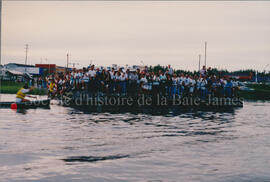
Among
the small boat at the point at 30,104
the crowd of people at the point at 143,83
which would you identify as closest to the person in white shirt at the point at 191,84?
the crowd of people at the point at 143,83

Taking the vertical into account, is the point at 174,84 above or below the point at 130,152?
above

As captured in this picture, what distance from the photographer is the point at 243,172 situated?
9.41 meters

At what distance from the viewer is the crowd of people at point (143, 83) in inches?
1149

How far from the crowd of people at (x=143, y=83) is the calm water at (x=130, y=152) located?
11.3m

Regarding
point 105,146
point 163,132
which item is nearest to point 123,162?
point 105,146

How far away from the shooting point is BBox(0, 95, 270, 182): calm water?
895 cm

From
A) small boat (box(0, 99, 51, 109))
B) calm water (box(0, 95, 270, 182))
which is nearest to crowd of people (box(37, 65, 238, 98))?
small boat (box(0, 99, 51, 109))

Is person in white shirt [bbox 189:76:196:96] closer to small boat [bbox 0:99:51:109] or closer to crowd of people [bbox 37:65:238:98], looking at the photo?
crowd of people [bbox 37:65:238:98]

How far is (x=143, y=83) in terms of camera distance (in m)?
29.3

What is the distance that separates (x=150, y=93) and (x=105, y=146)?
711 inches

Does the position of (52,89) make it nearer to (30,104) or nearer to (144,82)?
(30,104)

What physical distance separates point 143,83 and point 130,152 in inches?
710

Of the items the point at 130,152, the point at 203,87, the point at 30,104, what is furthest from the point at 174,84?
the point at 130,152

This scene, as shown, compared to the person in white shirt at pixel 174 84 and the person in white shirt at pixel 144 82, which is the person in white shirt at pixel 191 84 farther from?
the person in white shirt at pixel 144 82
